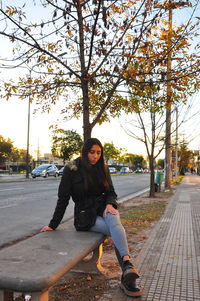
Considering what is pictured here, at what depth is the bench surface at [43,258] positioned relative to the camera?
1.95 meters

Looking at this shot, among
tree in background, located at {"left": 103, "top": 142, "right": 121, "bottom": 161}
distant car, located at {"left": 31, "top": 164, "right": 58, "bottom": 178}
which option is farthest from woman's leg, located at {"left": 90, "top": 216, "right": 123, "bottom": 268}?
tree in background, located at {"left": 103, "top": 142, "right": 121, "bottom": 161}

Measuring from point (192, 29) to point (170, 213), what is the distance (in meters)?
5.14

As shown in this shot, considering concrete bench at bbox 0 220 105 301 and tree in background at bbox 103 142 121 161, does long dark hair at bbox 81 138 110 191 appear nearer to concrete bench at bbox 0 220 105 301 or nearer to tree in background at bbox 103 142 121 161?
concrete bench at bbox 0 220 105 301

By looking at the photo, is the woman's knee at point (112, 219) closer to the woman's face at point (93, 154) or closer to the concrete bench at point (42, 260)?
the concrete bench at point (42, 260)

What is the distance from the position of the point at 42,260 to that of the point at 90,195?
4.28ft

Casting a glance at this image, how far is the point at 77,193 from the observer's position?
356 cm

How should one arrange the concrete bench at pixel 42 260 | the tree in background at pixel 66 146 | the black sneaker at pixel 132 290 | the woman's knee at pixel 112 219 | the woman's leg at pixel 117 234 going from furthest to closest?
the tree in background at pixel 66 146 < the woman's knee at pixel 112 219 < the woman's leg at pixel 117 234 < the black sneaker at pixel 132 290 < the concrete bench at pixel 42 260

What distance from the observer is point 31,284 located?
1917 millimetres

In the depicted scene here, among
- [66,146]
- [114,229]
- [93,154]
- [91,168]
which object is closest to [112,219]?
[114,229]

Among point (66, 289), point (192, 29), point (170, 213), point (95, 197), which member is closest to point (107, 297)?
point (66, 289)

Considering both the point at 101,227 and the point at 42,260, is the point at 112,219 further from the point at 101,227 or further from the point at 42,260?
the point at 42,260

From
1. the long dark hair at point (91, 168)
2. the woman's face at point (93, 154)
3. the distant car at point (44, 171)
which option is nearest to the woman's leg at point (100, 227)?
the long dark hair at point (91, 168)

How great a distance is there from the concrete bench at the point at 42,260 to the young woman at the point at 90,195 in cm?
14

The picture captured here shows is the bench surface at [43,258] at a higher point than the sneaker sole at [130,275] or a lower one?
higher
